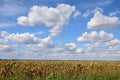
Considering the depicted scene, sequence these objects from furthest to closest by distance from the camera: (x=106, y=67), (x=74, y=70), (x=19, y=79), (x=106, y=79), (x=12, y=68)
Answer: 1. (x=106, y=67)
2. (x=74, y=70)
3. (x=12, y=68)
4. (x=106, y=79)
5. (x=19, y=79)

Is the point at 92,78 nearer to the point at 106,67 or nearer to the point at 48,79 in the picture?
the point at 48,79

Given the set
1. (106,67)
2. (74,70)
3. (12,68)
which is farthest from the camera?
(106,67)

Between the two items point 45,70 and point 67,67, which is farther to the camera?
point 67,67

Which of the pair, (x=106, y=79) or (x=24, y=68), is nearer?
(x=106, y=79)

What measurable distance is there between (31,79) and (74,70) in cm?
667

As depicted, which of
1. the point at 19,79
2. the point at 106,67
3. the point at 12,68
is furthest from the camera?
the point at 106,67

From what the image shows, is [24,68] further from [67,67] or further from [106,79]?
[106,79]

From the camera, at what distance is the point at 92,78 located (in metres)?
23.1

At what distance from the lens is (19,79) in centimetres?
2206

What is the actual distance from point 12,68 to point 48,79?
16.5ft

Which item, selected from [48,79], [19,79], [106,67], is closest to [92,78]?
[48,79]

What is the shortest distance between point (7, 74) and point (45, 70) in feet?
11.9

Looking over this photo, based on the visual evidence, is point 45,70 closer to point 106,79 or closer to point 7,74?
point 7,74

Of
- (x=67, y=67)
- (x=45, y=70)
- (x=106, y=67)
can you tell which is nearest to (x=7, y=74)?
(x=45, y=70)
